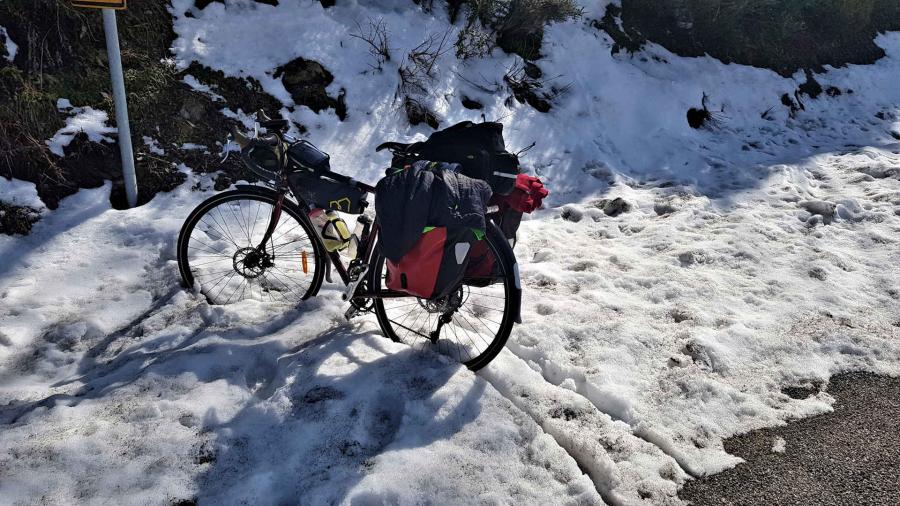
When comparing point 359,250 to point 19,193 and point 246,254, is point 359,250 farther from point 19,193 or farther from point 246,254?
point 19,193

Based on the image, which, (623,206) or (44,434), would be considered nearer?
(44,434)

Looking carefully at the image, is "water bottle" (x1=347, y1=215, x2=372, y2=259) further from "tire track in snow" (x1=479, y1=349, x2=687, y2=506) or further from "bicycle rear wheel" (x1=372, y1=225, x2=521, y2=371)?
"tire track in snow" (x1=479, y1=349, x2=687, y2=506)

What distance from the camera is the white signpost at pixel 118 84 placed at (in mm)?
3633

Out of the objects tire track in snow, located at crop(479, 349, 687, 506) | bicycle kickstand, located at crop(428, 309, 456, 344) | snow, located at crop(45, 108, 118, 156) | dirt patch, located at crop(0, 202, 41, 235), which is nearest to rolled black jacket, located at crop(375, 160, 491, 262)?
bicycle kickstand, located at crop(428, 309, 456, 344)

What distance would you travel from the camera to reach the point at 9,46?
451cm

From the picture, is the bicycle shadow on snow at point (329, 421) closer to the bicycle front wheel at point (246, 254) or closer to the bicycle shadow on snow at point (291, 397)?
the bicycle shadow on snow at point (291, 397)

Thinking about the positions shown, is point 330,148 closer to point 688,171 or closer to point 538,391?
point 538,391

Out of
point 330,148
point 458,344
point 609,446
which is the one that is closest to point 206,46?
point 330,148

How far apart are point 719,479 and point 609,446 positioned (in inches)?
19.8

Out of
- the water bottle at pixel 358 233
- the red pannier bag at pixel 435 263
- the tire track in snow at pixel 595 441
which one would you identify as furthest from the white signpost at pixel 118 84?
the tire track in snow at pixel 595 441

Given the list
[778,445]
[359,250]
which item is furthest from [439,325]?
[778,445]

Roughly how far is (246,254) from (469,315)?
160 centimetres

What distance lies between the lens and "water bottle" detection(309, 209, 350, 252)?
11.1ft

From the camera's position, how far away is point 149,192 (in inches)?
179
